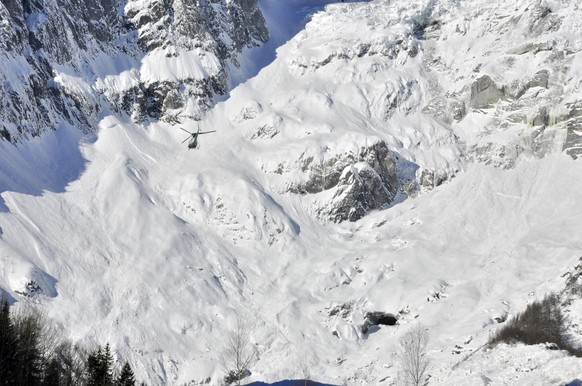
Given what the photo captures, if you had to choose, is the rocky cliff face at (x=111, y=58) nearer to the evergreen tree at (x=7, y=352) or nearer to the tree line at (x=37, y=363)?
the tree line at (x=37, y=363)

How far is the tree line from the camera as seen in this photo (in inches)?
2928

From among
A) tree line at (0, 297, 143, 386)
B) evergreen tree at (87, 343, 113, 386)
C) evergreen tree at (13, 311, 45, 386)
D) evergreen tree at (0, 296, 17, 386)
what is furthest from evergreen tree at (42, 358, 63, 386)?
evergreen tree at (0, 296, 17, 386)

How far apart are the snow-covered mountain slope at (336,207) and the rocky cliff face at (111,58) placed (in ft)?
12.4

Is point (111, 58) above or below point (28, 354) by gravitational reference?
below

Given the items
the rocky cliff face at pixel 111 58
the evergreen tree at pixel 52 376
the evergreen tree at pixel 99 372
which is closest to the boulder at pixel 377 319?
the evergreen tree at pixel 99 372

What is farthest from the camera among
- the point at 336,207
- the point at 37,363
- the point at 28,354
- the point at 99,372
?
the point at 336,207

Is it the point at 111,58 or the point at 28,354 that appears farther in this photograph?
the point at 111,58

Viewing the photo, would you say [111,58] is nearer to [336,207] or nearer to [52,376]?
[336,207]

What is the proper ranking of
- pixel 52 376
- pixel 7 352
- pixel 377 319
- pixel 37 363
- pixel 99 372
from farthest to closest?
pixel 377 319 < pixel 99 372 < pixel 52 376 < pixel 37 363 < pixel 7 352

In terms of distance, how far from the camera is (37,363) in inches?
3095

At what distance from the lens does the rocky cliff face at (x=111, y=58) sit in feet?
427

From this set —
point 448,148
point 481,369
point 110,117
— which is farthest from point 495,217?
point 110,117

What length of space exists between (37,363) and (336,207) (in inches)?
2300

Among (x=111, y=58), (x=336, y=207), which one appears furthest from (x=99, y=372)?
(x=111, y=58)
